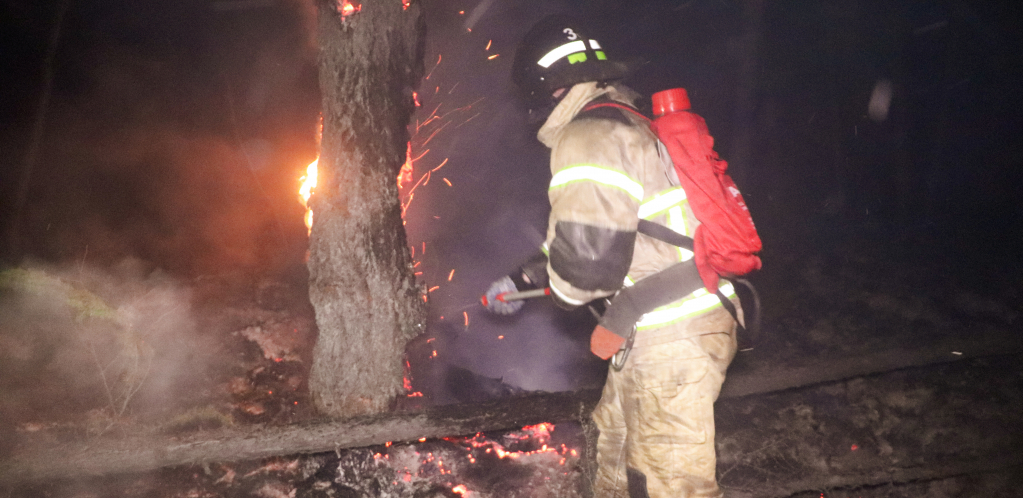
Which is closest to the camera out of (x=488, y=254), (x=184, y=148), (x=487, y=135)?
(x=184, y=148)

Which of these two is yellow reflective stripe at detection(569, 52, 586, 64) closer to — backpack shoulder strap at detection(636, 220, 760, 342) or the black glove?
backpack shoulder strap at detection(636, 220, 760, 342)

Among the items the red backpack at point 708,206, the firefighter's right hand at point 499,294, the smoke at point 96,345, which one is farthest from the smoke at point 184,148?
the red backpack at point 708,206

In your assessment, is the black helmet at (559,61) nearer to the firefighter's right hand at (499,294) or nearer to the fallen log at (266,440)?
the firefighter's right hand at (499,294)

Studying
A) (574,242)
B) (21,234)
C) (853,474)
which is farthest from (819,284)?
(21,234)

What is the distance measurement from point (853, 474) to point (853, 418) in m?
0.42

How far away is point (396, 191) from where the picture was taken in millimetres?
4023

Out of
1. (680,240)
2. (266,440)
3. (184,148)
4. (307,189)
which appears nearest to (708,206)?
(680,240)

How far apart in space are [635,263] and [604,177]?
51 cm

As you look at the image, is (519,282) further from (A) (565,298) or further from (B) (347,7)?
(B) (347,7)

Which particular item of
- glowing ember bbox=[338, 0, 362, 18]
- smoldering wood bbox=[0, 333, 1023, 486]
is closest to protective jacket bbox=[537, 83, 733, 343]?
smoldering wood bbox=[0, 333, 1023, 486]

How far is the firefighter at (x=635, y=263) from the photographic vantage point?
6.41 feet

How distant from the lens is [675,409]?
2.05 metres

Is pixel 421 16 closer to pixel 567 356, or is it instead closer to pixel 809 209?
pixel 567 356

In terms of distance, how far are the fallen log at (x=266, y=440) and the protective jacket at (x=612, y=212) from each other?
1.47m
